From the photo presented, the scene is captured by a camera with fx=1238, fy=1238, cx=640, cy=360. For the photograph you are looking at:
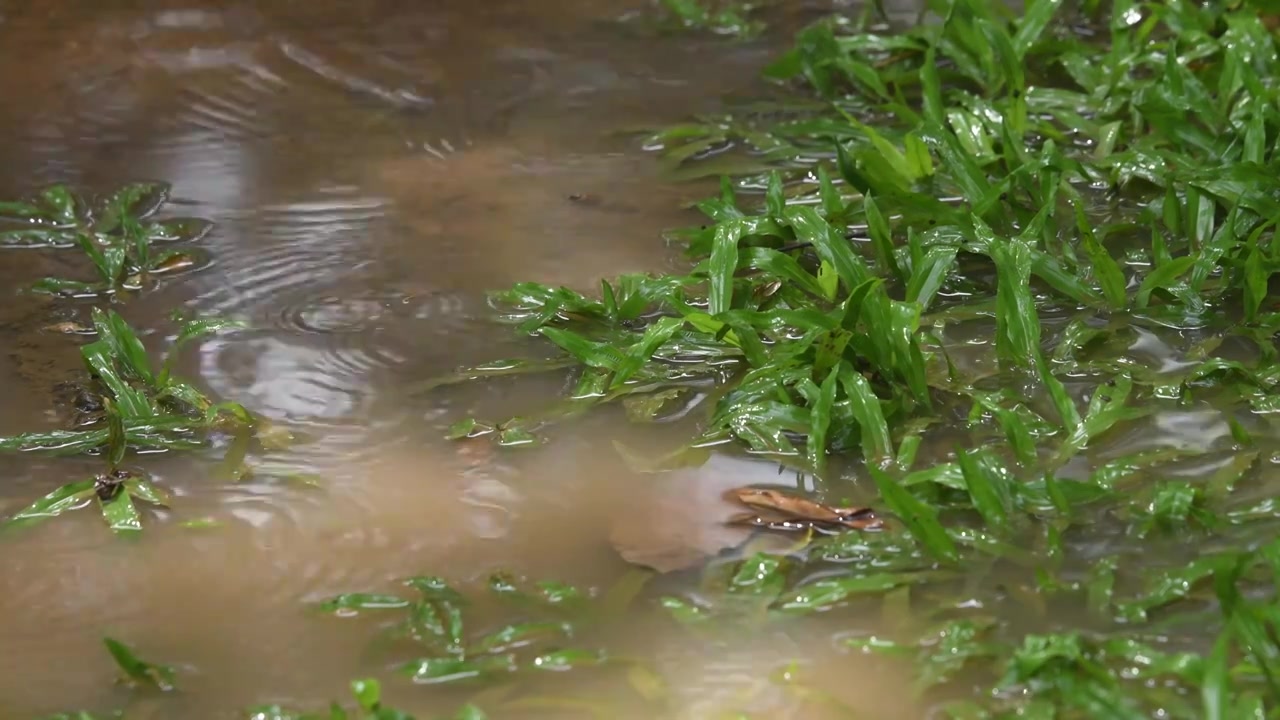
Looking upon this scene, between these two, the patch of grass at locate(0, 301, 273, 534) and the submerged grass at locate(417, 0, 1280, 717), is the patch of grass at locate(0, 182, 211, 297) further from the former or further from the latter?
the submerged grass at locate(417, 0, 1280, 717)

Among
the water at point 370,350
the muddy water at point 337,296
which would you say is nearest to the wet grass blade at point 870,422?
the water at point 370,350

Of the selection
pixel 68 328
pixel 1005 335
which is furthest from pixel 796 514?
pixel 68 328

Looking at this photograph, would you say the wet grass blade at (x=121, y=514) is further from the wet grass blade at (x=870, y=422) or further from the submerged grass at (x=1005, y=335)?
the wet grass blade at (x=870, y=422)

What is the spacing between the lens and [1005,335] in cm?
199

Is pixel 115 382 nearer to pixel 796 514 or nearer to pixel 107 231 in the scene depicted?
pixel 107 231

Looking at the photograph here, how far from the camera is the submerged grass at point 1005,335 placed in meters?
1.48

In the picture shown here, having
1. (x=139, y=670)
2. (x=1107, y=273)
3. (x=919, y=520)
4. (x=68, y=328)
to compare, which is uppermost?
(x=1107, y=273)

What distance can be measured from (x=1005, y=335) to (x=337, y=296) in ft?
3.98

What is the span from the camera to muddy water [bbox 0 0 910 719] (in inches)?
61.4

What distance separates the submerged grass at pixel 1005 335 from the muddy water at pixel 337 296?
130mm

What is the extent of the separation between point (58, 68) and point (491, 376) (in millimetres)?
2028

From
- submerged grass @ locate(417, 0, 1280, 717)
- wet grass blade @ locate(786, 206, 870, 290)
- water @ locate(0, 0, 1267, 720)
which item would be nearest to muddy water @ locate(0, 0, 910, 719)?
water @ locate(0, 0, 1267, 720)

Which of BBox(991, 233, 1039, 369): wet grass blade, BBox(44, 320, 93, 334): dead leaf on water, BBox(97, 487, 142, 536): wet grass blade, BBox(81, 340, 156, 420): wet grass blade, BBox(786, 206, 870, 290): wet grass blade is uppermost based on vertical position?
BBox(786, 206, 870, 290): wet grass blade

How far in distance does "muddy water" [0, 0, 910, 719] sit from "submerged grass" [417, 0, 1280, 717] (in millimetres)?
130
